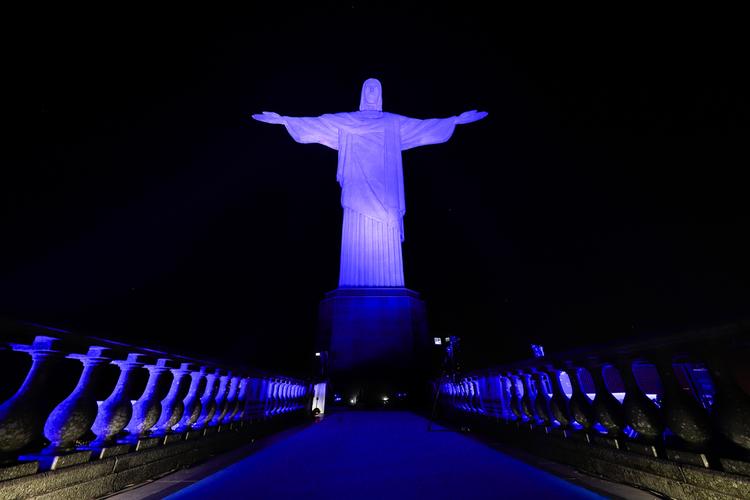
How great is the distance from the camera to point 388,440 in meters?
4.54

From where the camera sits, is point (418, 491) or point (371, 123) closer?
point (418, 491)

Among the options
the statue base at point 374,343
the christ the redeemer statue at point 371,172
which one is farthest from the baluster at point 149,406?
the christ the redeemer statue at point 371,172

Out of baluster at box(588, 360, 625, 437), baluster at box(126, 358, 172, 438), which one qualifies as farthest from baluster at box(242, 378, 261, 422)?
baluster at box(588, 360, 625, 437)

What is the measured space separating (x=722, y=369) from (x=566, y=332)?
54.4 ft

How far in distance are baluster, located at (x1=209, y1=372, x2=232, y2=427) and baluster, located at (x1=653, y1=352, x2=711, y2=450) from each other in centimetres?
414

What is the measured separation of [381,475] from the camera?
2.79 m

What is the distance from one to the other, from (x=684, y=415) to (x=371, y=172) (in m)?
15.6

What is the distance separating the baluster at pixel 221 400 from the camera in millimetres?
3879

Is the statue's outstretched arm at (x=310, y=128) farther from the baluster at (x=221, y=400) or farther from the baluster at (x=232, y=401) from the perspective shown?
the baluster at (x=221, y=400)

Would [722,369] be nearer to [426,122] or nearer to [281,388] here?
[281,388]

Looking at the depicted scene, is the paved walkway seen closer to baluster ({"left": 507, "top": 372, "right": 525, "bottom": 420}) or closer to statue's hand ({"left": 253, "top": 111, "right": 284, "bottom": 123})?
baluster ({"left": 507, "top": 372, "right": 525, "bottom": 420})

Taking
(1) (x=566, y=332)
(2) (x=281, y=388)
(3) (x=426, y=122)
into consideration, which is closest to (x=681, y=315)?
(1) (x=566, y=332)

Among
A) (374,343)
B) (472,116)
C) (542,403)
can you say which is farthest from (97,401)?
(472,116)

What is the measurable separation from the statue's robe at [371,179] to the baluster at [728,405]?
1275 cm
